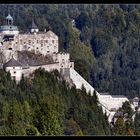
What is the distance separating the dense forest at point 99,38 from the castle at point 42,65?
60 cm

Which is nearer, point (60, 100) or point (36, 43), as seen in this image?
point (60, 100)

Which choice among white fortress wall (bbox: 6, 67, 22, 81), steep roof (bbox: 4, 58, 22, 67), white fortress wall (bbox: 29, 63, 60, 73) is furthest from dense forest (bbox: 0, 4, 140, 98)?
white fortress wall (bbox: 6, 67, 22, 81)

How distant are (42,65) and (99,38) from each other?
7.31 metres

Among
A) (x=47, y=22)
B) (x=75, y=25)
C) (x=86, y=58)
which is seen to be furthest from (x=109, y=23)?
(x=86, y=58)

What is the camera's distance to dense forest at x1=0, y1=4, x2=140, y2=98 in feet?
40.3

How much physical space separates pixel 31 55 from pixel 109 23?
806 centimetres

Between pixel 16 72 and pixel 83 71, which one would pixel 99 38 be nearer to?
pixel 83 71

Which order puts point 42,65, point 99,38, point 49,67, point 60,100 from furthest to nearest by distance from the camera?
point 99,38 < point 49,67 < point 42,65 < point 60,100

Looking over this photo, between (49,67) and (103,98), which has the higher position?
(49,67)

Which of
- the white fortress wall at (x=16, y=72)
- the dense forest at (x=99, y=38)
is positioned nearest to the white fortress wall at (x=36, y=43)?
the dense forest at (x=99, y=38)

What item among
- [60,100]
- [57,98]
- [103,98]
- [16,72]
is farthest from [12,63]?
[57,98]

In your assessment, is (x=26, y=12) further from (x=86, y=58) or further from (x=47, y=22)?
(x=86, y=58)

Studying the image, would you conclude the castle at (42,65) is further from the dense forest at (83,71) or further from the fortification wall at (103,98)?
the dense forest at (83,71)

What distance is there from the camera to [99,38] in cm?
1593
